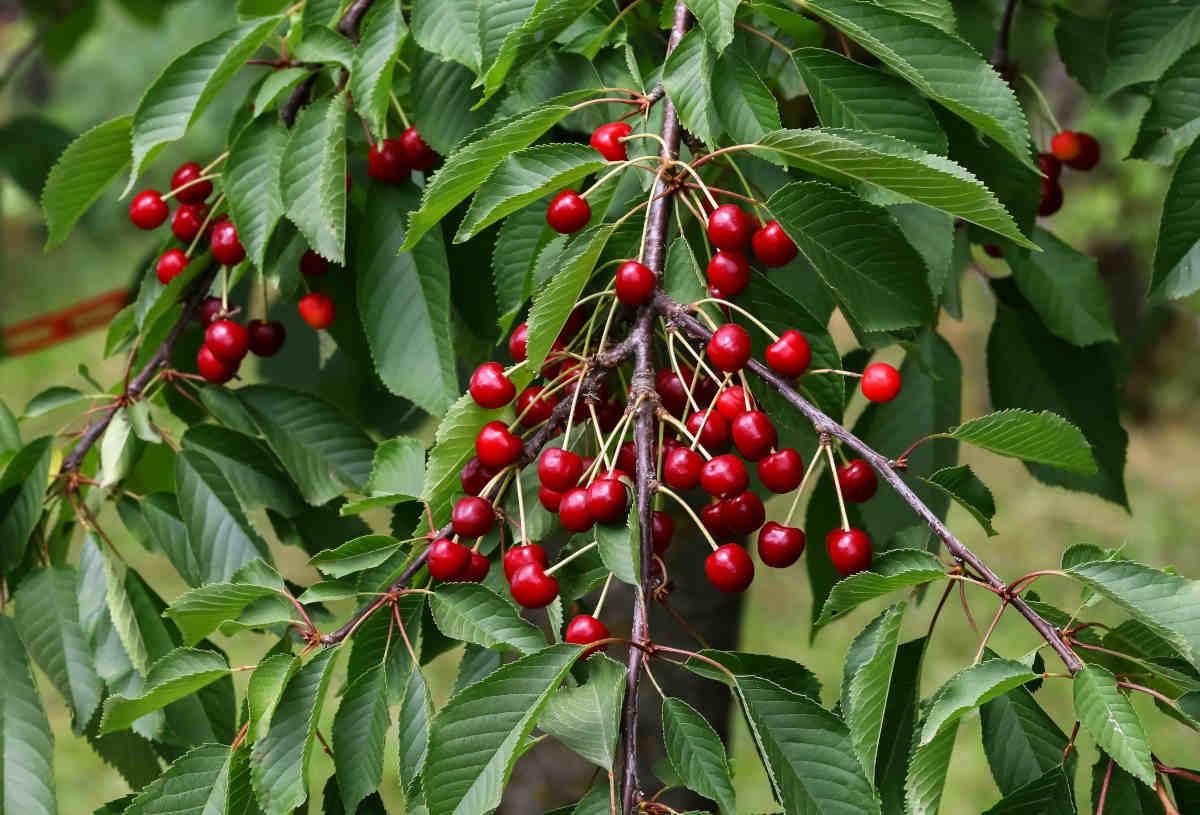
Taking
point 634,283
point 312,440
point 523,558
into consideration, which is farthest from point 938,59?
point 312,440

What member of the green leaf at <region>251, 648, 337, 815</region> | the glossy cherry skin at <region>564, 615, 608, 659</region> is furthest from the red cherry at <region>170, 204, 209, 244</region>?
A: the glossy cherry skin at <region>564, 615, 608, 659</region>

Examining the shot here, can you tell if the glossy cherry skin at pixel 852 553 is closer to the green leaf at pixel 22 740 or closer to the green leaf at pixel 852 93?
the green leaf at pixel 852 93

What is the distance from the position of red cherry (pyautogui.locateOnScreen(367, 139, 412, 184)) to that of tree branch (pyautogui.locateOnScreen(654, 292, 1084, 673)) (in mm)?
442

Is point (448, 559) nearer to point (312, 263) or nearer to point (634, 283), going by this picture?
Answer: point (634, 283)

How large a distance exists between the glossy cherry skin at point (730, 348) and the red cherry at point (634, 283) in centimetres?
8

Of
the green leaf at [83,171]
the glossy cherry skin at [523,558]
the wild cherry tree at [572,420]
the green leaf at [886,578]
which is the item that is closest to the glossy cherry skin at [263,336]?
the wild cherry tree at [572,420]

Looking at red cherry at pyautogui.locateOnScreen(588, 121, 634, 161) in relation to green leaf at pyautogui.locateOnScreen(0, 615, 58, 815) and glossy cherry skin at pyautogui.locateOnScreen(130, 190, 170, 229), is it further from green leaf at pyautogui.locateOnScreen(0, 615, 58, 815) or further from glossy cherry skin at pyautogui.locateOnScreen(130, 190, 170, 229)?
green leaf at pyautogui.locateOnScreen(0, 615, 58, 815)

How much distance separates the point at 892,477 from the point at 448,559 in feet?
1.17

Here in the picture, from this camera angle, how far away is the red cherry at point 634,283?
0.92 metres

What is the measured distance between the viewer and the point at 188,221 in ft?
4.29

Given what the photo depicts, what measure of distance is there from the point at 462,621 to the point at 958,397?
2.90ft

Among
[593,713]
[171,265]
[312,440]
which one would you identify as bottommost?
[312,440]

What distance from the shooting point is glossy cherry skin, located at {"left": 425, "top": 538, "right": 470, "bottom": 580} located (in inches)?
36.0

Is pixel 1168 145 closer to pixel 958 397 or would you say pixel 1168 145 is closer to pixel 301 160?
pixel 958 397
